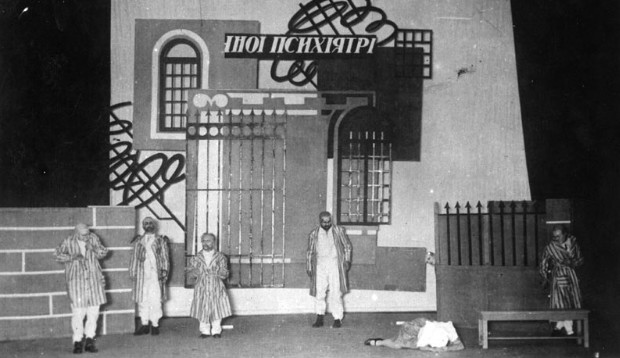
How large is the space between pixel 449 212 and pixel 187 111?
408 centimetres

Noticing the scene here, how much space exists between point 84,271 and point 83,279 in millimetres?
99

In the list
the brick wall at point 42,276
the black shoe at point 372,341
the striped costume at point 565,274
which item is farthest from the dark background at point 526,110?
the black shoe at point 372,341

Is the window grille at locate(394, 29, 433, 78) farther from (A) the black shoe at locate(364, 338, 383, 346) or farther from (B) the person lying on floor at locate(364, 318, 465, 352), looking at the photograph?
(A) the black shoe at locate(364, 338, 383, 346)

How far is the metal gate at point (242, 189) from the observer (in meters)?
9.98

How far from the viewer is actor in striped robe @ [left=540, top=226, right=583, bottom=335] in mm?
8508

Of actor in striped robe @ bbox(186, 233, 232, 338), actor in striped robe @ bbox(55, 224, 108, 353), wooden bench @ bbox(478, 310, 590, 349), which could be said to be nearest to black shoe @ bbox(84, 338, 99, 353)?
actor in striped robe @ bbox(55, 224, 108, 353)

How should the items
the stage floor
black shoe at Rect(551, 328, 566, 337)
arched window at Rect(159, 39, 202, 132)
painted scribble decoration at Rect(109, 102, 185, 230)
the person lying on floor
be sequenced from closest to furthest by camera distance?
1. the stage floor
2. the person lying on floor
3. black shoe at Rect(551, 328, 566, 337)
4. painted scribble decoration at Rect(109, 102, 185, 230)
5. arched window at Rect(159, 39, 202, 132)

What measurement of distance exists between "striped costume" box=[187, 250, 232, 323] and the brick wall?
0.99 m

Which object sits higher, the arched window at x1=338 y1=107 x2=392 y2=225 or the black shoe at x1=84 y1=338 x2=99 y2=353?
the arched window at x1=338 y1=107 x2=392 y2=225

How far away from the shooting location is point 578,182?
964 centimetres

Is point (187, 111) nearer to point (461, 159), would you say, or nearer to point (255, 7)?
point (255, 7)

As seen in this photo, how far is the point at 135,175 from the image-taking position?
9906 mm

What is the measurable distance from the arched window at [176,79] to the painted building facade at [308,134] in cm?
2

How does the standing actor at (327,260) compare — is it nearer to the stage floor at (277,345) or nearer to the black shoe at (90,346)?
the stage floor at (277,345)
